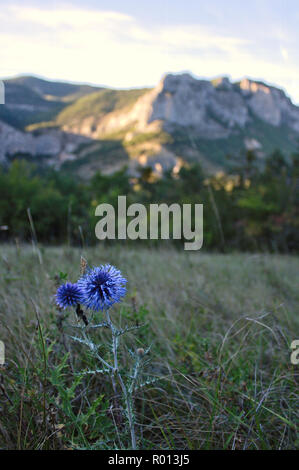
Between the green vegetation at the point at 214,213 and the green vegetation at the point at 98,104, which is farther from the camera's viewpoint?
the green vegetation at the point at 98,104

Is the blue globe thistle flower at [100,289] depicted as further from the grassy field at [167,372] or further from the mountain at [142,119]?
the mountain at [142,119]

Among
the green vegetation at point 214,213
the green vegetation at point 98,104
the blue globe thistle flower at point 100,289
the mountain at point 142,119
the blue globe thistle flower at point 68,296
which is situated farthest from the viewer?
the green vegetation at point 98,104

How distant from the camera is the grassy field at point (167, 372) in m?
1.29

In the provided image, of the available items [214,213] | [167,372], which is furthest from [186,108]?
[167,372]

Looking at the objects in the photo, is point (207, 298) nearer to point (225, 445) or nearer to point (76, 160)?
point (225, 445)

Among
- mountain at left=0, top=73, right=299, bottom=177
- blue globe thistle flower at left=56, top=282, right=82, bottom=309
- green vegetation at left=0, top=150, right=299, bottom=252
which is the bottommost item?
blue globe thistle flower at left=56, top=282, right=82, bottom=309

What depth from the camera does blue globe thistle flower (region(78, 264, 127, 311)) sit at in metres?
1.03

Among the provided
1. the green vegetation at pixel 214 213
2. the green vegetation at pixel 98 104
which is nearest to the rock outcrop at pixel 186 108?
the green vegetation at pixel 98 104

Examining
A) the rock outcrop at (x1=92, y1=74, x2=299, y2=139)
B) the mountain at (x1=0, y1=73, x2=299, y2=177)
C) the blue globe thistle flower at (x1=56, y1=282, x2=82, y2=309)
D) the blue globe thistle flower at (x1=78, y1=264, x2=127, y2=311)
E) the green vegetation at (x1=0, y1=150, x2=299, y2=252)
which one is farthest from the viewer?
the rock outcrop at (x1=92, y1=74, x2=299, y2=139)

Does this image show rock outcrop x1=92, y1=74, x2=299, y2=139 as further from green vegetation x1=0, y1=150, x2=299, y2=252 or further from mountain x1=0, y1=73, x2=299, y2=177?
green vegetation x1=0, y1=150, x2=299, y2=252

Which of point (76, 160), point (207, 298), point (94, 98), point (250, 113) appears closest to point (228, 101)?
point (250, 113)

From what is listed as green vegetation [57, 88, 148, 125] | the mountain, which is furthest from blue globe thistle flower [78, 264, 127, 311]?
green vegetation [57, 88, 148, 125]

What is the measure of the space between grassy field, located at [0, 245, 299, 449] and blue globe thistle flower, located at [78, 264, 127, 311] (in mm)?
182

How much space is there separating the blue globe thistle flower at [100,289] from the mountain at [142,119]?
83630 millimetres
